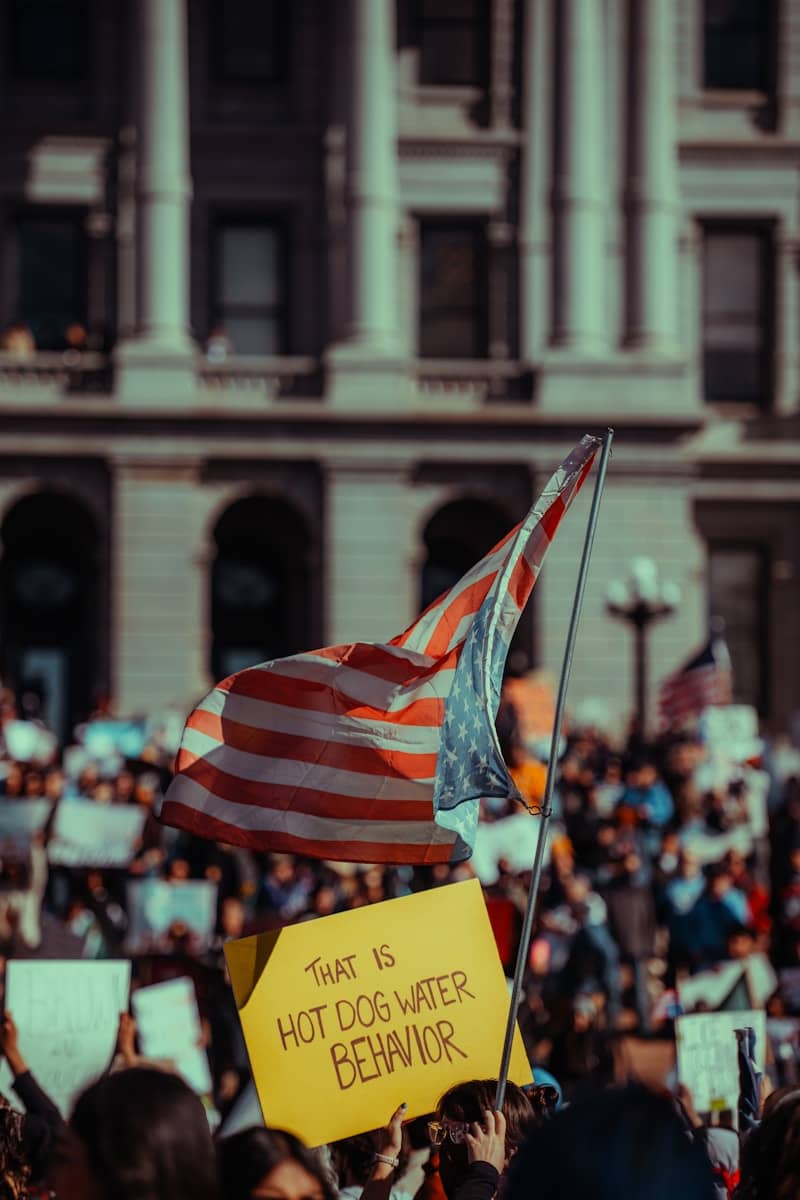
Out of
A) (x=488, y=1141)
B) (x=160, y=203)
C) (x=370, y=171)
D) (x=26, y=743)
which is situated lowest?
(x=26, y=743)

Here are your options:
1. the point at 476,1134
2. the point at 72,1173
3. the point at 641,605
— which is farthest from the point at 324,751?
the point at 641,605

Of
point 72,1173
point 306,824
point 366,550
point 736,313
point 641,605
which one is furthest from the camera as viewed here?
point 736,313

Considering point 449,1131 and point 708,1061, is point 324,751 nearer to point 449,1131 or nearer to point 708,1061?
point 708,1061

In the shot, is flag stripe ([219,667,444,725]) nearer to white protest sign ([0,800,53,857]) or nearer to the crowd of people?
the crowd of people

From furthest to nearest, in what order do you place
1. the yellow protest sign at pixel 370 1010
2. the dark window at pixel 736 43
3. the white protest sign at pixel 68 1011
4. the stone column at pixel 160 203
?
1. the dark window at pixel 736 43
2. the stone column at pixel 160 203
3. the white protest sign at pixel 68 1011
4. the yellow protest sign at pixel 370 1010

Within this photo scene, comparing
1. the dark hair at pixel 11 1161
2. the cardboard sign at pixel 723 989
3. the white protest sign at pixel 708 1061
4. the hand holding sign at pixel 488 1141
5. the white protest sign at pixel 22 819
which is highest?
the hand holding sign at pixel 488 1141

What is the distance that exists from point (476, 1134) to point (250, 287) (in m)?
33.0

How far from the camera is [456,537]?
38.0 meters

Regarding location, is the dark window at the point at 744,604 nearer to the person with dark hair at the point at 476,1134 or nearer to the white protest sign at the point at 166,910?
the white protest sign at the point at 166,910

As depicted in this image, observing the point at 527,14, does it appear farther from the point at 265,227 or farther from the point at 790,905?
the point at 790,905

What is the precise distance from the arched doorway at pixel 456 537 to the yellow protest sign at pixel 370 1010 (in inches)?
1177

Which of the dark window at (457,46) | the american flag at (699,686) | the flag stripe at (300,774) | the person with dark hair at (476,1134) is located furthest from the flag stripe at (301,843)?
the dark window at (457,46)

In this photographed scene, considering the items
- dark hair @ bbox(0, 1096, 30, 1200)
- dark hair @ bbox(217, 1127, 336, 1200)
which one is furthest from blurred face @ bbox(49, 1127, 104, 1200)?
dark hair @ bbox(0, 1096, 30, 1200)

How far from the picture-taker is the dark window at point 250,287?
37.6 metres
